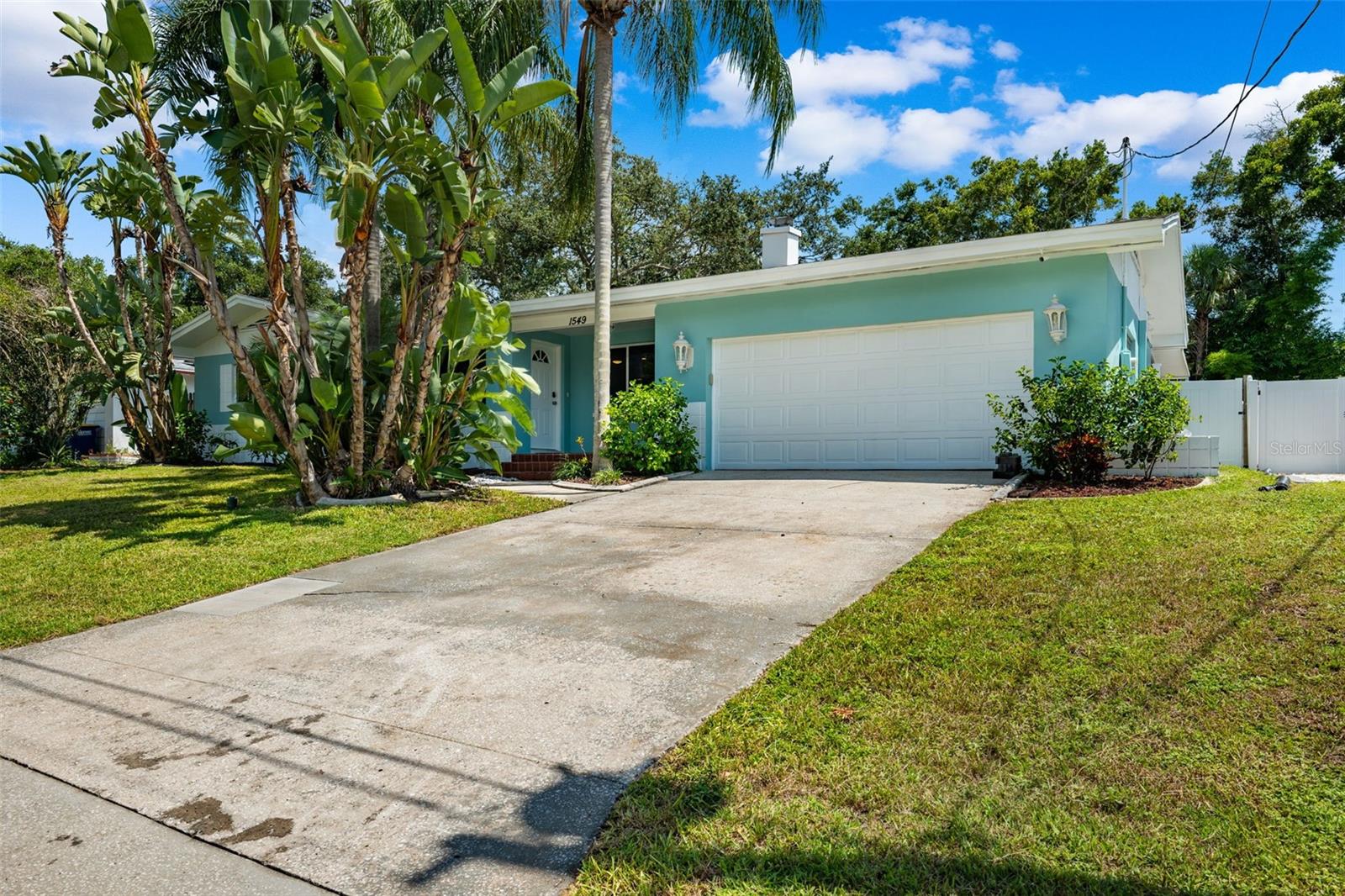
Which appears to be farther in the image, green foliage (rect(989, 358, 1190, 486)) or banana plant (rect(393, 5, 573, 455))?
green foliage (rect(989, 358, 1190, 486))

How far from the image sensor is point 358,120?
6.96 metres

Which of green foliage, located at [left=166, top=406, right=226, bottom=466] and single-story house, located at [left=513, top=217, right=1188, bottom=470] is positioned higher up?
single-story house, located at [left=513, top=217, right=1188, bottom=470]

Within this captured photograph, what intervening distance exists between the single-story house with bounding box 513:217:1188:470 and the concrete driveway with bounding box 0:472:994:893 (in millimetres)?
4765

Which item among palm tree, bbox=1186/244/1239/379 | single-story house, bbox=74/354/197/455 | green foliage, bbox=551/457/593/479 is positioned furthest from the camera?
palm tree, bbox=1186/244/1239/379

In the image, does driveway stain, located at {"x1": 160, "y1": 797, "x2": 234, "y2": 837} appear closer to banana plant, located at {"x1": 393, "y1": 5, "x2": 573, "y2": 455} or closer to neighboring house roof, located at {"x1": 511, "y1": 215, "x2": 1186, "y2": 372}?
banana plant, located at {"x1": 393, "y1": 5, "x2": 573, "y2": 455}

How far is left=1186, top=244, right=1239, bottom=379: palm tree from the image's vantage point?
81.2 ft

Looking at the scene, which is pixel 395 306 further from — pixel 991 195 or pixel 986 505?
pixel 991 195

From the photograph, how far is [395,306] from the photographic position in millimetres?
10320

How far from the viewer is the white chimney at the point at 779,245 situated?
12.7 meters

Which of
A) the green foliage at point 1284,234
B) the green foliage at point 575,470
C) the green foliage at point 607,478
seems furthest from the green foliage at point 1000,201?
the green foliage at point 607,478

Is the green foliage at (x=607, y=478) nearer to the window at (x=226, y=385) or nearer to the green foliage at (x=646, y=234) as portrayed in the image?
the window at (x=226, y=385)

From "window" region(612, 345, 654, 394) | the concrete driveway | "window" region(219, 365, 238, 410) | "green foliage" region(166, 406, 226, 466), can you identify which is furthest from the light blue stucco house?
"window" region(219, 365, 238, 410)

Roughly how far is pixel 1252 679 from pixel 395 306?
9.82m

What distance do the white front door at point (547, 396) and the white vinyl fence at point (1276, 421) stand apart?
Answer: 36.3 feet
